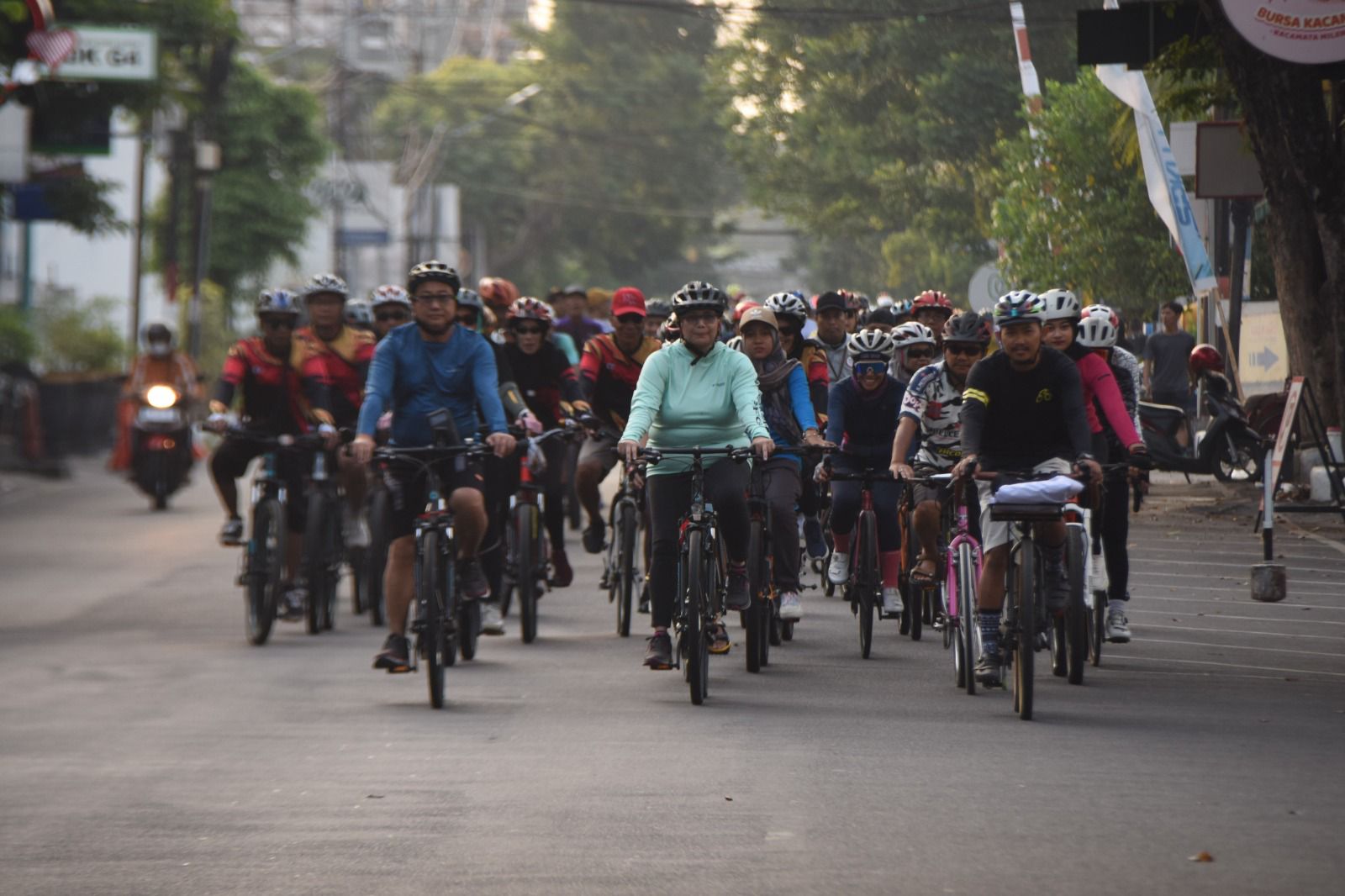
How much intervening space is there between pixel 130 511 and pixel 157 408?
4.37 feet

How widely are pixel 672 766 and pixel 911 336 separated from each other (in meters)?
4.95

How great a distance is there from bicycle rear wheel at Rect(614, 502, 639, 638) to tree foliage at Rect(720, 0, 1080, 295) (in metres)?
17.1

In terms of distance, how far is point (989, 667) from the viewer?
1046 cm

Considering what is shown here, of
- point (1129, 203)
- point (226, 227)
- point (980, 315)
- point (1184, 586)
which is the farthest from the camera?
point (226, 227)

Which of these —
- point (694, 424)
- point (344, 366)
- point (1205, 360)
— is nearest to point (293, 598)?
point (344, 366)

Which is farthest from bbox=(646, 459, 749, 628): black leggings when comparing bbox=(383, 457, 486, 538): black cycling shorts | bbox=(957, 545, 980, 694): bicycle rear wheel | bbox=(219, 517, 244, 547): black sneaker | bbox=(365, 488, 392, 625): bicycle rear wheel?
bbox=(219, 517, 244, 547): black sneaker

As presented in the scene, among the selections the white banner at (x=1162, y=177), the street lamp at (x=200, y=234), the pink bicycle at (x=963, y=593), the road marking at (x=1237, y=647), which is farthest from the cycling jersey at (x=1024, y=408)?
the street lamp at (x=200, y=234)

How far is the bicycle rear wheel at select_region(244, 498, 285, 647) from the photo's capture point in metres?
14.0

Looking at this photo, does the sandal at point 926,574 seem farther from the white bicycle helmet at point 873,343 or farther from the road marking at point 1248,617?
the road marking at point 1248,617

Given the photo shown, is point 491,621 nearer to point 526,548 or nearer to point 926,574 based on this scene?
point 526,548

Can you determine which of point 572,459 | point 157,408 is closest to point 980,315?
point 572,459

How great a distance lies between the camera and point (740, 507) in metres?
11.1

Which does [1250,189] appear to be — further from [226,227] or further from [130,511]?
[226,227]

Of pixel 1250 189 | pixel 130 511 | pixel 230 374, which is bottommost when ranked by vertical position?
pixel 130 511
